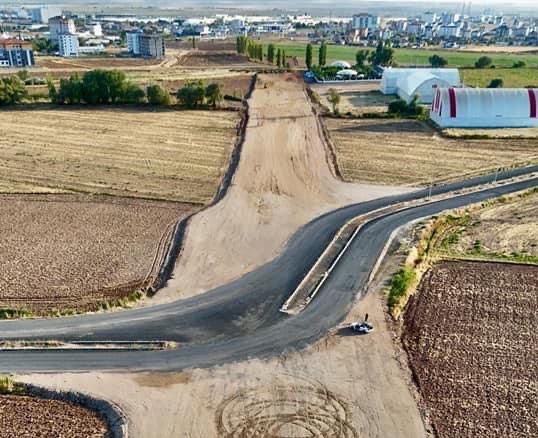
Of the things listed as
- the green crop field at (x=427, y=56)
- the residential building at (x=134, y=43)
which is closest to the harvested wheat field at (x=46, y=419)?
the green crop field at (x=427, y=56)

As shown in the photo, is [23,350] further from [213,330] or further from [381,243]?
[381,243]

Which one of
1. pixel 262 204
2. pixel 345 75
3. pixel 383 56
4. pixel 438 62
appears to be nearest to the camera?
pixel 262 204

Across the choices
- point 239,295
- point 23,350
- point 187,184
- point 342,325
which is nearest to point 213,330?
point 239,295

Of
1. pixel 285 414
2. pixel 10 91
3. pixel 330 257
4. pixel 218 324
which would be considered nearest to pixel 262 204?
pixel 330 257

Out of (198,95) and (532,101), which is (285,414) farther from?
(198,95)

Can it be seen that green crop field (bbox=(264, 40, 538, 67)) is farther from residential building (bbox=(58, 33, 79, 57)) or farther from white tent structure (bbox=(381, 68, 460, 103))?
residential building (bbox=(58, 33, 79, 57))

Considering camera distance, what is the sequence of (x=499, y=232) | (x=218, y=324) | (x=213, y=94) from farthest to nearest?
(x=213, y=94) < (x=499, y=232) < (x=218, y=324)
